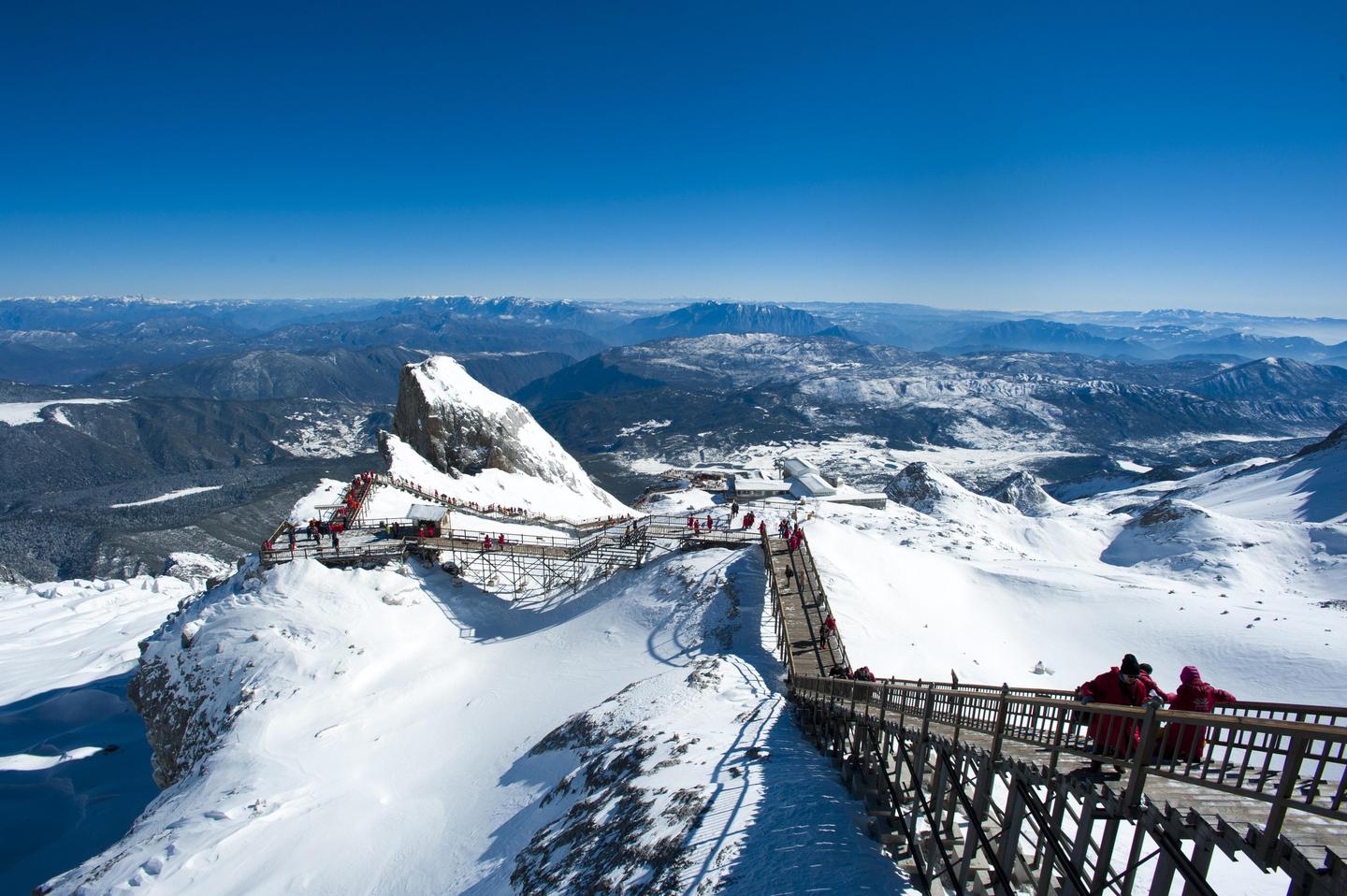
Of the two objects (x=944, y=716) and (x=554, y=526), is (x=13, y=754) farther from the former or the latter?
(x=944, y=716)

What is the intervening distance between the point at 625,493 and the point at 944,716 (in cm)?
10712

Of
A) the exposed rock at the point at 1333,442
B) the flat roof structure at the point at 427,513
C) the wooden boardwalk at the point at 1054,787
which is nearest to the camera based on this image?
the wooden boardwalk at the point at 1054,787

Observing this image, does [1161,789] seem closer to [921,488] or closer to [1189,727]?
[1189,727]

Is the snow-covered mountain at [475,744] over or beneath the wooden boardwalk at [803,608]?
beneath

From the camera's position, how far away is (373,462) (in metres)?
124

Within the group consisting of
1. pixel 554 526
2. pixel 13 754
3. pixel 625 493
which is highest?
pixel 554 526

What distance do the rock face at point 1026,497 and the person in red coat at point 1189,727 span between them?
→ 89349mm

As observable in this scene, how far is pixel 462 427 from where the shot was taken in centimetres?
5806

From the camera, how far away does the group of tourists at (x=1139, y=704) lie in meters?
6.75

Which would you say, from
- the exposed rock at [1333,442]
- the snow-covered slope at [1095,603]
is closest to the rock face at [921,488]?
the snow-covered slope at [1095,603]

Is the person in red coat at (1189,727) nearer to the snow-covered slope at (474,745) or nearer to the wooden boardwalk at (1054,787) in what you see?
the wooden boardwalk at (1054,787)

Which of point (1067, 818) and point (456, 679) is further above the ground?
point (1067, 818)

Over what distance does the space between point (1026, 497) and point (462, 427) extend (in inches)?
3096

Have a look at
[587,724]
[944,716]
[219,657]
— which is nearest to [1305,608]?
[944,716]
